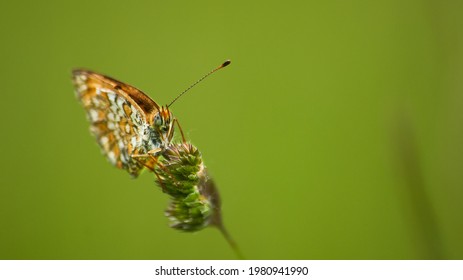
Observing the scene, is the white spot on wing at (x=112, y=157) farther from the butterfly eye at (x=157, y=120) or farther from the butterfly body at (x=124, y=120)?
the butterfly eye at (x=157, y=120)

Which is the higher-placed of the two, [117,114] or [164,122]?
[117,114]

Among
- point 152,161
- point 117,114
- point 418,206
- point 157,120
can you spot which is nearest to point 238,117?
point 117,114

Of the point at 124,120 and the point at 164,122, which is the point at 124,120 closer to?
the point at 124,120

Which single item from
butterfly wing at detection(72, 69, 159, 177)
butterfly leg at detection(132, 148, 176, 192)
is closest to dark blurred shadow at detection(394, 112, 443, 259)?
butterfly leg at detection(132, 148, 176, 192)

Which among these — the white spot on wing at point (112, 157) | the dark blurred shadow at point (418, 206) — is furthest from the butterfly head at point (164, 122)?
the dark blurred shadow at point (418, 206)

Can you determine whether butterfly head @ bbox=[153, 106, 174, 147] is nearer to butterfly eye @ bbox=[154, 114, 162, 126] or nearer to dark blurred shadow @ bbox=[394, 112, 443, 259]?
butterfly eye @ bbox=[154, 114, 162, 126]
